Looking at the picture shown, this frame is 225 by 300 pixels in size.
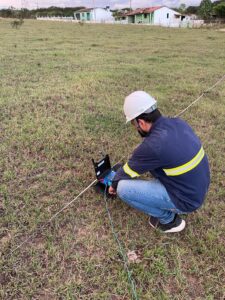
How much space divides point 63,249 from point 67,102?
2.85m

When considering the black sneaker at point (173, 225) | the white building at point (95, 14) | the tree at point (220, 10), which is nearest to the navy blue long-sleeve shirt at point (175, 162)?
the black sneaker at point (173, 225)

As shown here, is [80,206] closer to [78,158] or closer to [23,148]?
[78,158]

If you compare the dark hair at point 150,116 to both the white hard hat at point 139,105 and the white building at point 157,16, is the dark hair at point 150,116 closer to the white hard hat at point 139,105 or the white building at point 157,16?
the white hard hat at point 139,105

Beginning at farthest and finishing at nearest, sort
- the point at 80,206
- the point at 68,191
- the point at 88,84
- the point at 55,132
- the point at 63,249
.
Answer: the point at 88,84 → the point at 55,132 → the point at 68,191 → the point at 80,206 → the point at 63,249

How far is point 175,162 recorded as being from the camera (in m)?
1.84

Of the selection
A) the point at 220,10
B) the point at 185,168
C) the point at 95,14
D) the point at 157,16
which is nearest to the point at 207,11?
the point at 220,10

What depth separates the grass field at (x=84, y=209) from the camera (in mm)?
1829

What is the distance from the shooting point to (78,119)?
12.9 ft

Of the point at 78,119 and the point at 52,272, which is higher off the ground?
the point at 78,119

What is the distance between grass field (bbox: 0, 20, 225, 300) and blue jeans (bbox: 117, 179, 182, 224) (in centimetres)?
16

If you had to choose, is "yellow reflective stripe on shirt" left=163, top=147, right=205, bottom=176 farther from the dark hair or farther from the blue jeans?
the dark hair

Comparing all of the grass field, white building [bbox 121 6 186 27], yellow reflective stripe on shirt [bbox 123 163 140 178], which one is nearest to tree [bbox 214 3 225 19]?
white building [bbox 121 6 186 27]

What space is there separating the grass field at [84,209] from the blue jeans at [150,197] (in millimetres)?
158

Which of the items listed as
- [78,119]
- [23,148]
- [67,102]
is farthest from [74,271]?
[67,102]
